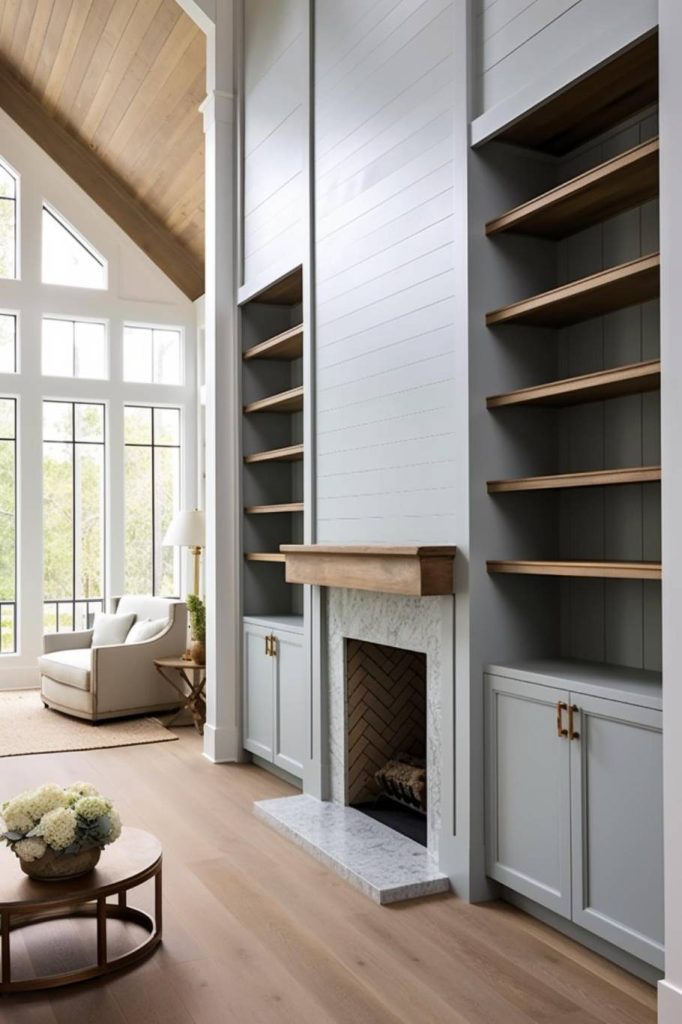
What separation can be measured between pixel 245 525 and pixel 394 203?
91.0 inches

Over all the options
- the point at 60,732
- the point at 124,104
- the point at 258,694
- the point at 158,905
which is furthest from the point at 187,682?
the point at 124,104

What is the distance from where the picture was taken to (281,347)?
5.29 meters

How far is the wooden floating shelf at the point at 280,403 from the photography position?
197 inches

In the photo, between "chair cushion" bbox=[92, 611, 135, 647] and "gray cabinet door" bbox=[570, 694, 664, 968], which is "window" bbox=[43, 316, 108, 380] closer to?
"chair cushion" bbox=[92, 611, 135, 647]

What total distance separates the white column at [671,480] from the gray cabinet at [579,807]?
0.24 m

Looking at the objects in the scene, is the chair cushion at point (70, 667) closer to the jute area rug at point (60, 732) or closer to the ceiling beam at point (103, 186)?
the jute area rug at point (60, 732)

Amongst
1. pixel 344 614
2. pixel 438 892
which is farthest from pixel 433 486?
pixel 438 892

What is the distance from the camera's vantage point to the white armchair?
6.61m

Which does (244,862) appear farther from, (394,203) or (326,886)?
(394,203)

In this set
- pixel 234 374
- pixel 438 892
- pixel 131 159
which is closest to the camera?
pixel 438 892

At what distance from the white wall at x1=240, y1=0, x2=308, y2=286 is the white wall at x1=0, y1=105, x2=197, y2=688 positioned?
335 centimetres

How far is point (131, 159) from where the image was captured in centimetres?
789

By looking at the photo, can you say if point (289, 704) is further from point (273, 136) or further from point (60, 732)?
point (273, 136)

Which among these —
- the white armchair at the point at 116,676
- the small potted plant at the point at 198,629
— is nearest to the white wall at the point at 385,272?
the small potted plant at the point at 198,629
